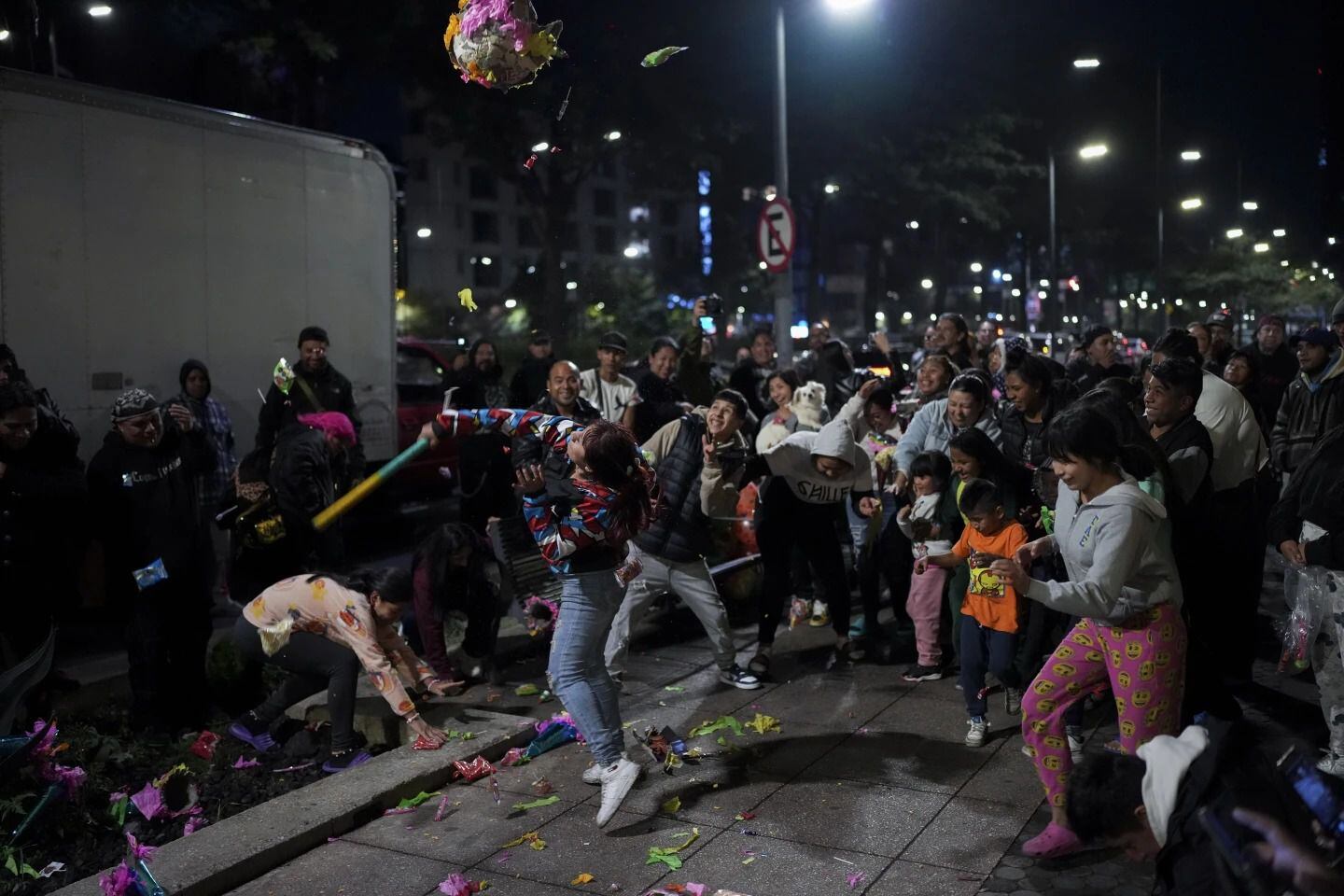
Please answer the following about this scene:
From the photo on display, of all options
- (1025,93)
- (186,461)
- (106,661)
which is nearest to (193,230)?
(186,461)

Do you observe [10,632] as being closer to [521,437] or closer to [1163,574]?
[521,437]

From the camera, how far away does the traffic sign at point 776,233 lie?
1379cm

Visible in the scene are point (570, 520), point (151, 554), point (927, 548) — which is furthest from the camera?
point (927, 548)

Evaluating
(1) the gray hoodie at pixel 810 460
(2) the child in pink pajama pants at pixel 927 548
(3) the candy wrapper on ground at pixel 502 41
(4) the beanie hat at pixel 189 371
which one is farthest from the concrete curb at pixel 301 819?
(4) the beanie hat at pixel 189 371

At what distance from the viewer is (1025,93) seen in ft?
131

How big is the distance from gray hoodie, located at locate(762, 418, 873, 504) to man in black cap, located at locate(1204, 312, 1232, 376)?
548 centimetres

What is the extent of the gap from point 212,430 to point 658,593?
445cm

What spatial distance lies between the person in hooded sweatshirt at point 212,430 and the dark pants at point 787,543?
4.26m

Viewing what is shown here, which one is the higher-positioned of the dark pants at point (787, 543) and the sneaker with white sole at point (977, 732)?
the dark pants at point (787, 543)

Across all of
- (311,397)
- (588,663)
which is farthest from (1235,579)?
(311,397)

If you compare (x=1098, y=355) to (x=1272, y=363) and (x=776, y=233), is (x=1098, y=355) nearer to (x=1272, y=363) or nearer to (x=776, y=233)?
(x=1272, y=363)

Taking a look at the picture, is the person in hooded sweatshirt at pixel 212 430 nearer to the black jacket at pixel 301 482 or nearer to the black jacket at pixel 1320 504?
the black jacket at pixel 301 482

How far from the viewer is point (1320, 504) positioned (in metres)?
5.20

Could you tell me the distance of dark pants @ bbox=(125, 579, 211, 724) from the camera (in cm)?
647
